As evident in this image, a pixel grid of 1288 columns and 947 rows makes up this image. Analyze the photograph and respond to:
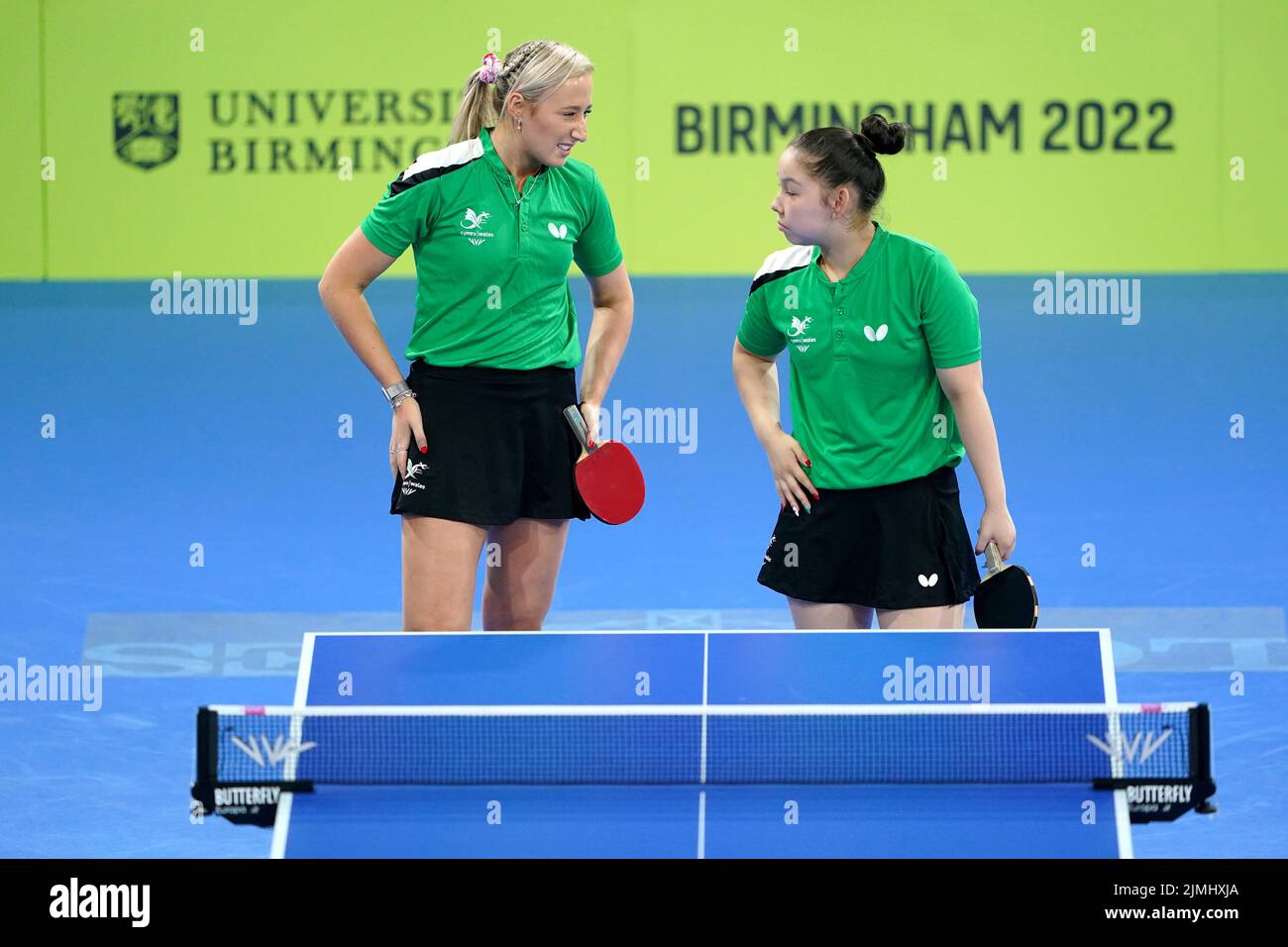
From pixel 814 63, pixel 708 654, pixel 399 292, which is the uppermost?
pixel 814 63

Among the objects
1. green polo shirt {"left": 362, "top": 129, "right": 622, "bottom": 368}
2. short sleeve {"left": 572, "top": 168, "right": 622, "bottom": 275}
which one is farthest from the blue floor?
short sleeve {"left": 572, "top": 168, "right": 622, "bottom": 275}

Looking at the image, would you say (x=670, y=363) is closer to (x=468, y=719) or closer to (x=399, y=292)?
(x=399, y=292)

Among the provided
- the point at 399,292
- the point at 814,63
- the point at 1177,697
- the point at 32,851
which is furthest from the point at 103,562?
the point at 814,63

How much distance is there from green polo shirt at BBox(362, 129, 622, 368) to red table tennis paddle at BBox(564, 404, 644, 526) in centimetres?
23

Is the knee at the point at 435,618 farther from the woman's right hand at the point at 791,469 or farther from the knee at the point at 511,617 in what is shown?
the woman's right hand at the point at 791,469

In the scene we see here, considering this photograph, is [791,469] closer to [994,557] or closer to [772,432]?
[772,432]

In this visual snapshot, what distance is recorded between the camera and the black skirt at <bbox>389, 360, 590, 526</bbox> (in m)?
4.16

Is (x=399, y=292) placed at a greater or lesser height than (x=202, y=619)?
greater

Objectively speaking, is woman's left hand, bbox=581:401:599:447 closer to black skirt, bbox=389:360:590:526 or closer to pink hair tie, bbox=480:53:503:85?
black skirt, bbox=389:360:590:526

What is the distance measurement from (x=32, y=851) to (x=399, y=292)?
1021 centimetres

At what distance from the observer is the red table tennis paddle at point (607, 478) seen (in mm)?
4234

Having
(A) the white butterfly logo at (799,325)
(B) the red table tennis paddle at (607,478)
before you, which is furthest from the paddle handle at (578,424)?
(A) the white butterfly logo at (799,325)

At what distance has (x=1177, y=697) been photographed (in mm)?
5609

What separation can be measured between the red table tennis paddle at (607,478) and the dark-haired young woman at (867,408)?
0.35 m
